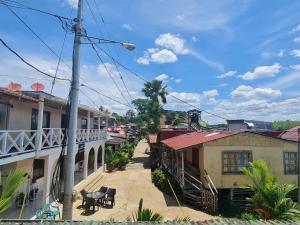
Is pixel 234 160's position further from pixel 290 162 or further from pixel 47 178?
pixel 47 178

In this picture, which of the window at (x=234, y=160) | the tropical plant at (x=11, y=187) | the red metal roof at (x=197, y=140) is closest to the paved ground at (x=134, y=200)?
the red metal roof at (x=197, y=140)

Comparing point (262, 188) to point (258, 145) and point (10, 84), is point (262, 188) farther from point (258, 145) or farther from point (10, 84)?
point (10, 84)

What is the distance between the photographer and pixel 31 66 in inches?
404

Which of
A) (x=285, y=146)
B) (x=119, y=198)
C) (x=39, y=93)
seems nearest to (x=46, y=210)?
(x=39, y=93)

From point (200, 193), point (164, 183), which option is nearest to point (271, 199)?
point (200, 193)

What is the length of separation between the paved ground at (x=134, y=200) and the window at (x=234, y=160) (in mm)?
4041

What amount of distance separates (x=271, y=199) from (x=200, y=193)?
816 cm

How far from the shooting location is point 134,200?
60.5 feet

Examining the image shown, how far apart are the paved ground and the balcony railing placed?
4.07 m

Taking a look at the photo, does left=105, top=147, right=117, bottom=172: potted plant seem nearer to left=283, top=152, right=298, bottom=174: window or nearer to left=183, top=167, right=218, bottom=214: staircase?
left=183, top=167, right=218, bottom=214: staircase

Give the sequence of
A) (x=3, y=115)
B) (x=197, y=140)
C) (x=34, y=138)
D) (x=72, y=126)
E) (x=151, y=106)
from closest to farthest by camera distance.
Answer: (x=72, y=126)
(x=3, y=115)
(x=34, y=138)
(x=197, y=140)
(x=151, y=106)

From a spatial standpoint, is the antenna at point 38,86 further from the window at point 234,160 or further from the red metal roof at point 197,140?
the window at point 234,160

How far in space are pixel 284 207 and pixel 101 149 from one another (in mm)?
22896

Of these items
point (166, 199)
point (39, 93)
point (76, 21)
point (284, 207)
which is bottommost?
point (166, 199)
